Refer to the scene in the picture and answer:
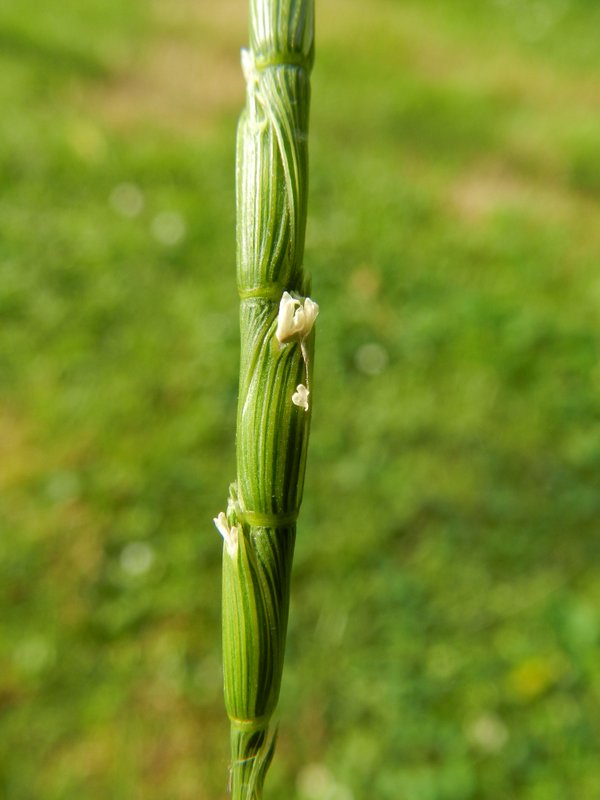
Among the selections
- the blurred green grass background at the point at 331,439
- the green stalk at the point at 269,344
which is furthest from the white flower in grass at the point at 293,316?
the blurred green grass background at the point at 331,439

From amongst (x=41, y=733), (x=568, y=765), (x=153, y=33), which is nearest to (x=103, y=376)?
(x=41, y=733)

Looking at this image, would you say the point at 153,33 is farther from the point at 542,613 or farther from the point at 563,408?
the point at 542,613

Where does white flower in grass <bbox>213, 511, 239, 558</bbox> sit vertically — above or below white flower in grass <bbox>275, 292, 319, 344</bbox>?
below

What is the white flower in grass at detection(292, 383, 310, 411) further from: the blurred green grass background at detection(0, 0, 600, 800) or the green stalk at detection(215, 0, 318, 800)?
the blurred green grass background at detection(0, 0, 600, 800)

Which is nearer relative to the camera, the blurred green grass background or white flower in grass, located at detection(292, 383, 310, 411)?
white flower in grass, located at detection(292, 383, 310, 411)

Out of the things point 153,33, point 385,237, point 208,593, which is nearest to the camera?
point 208,593

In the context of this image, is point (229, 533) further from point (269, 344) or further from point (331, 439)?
point (331, 439)

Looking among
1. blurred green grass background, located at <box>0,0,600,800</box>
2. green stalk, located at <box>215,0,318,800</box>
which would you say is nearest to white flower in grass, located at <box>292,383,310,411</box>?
green stalk, located at <box>215,0,318,800</box>
